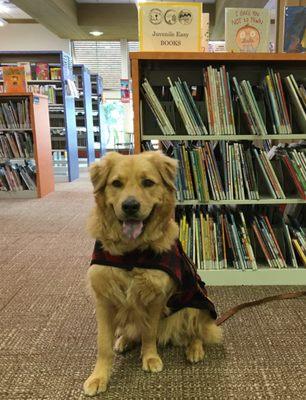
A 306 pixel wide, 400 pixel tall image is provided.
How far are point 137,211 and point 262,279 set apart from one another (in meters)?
1.29

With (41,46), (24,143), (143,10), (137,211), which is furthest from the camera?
(41,46)

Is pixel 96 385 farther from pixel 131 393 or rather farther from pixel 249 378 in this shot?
pixel 249 378

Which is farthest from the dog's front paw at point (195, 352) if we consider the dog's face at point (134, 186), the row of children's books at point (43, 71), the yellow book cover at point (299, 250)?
the row of children's books at point (43, 71)

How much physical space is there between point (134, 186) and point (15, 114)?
172 inches

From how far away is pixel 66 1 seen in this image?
753cm

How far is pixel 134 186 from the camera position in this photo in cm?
138

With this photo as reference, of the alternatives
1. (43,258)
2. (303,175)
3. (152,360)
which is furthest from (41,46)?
(152,360)

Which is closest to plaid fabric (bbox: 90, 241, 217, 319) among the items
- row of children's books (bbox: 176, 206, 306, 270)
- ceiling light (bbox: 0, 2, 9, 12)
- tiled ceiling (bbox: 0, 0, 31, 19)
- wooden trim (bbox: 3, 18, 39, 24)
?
row of children's books (bbox: 176, 206, 306, 270)

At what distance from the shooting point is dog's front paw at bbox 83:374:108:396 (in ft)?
4.42

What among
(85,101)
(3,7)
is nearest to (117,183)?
(85,101)

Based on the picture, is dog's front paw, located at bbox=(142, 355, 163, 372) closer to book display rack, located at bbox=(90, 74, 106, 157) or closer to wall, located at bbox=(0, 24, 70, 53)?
book display rack, located at bbox=(90, 74, 106, 157)

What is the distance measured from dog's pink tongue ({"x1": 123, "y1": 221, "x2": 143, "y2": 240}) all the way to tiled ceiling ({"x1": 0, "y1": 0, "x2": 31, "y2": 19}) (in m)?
8.60

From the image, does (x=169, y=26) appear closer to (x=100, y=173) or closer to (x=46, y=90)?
(x=100, y=173)

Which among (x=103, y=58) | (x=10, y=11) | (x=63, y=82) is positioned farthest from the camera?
(x=103, y=58)
